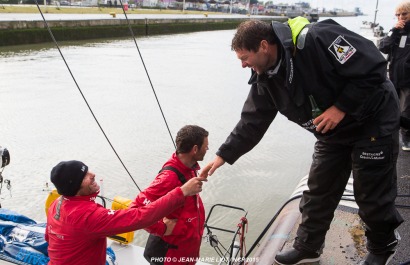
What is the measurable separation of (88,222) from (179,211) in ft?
1.79

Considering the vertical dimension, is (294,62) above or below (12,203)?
above

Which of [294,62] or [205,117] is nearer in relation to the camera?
[294,62]

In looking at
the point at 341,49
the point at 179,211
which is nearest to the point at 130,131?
the point at 179,211

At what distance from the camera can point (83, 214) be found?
199 cm

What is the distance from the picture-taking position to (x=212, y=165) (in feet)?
7.77

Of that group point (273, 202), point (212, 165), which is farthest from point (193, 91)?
point (212, 165)

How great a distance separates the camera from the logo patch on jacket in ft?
5.97

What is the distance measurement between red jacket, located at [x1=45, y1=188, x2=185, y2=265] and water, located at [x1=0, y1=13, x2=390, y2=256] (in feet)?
8.29

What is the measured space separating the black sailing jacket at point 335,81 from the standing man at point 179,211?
0.54 metres

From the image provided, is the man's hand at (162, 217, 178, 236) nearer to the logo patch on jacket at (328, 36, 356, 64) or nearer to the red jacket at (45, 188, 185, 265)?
the red jacket at (45, 188, 185, 265)

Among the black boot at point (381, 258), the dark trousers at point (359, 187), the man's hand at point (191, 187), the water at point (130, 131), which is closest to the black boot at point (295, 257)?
the dark trousers at point (359, 187)

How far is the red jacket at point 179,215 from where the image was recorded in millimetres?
2203

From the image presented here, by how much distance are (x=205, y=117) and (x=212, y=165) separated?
7084 millimetres

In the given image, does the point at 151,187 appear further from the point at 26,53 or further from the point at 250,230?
the point at 26,53
